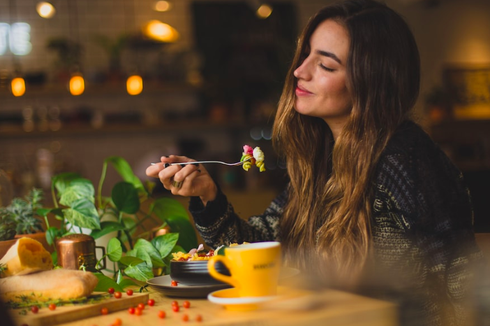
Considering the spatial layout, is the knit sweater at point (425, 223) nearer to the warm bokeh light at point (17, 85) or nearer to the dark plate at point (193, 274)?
the dark plate at point (193, 274)

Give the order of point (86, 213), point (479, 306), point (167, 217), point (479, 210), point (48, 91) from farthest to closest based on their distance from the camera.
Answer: point (48, 91), point (479, 210), point (167, 217), point (86, 213), point (479, 306)

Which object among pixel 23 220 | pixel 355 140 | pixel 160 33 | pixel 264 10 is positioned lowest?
pixel 23 220

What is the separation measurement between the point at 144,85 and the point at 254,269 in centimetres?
471

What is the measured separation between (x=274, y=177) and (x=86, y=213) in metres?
4.22

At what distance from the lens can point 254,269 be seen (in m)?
0.89

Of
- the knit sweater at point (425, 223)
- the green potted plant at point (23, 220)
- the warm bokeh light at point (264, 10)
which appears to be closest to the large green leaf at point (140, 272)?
the green potted plant at point (23, 220)

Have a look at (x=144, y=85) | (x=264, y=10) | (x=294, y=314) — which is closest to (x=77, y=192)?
(x=294, y=314)

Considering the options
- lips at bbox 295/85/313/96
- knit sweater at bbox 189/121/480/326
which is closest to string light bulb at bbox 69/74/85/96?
lips at bbox 295/85/313/96

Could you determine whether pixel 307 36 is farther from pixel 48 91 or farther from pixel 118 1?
pixel 118 1

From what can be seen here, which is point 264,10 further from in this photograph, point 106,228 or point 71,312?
point 71,312

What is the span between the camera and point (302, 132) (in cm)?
190

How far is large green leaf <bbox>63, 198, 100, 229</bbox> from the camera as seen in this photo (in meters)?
1.47

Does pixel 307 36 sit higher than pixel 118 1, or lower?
lower

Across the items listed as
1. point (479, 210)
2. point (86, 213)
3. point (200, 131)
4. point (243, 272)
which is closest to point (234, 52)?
point (200, 131)
